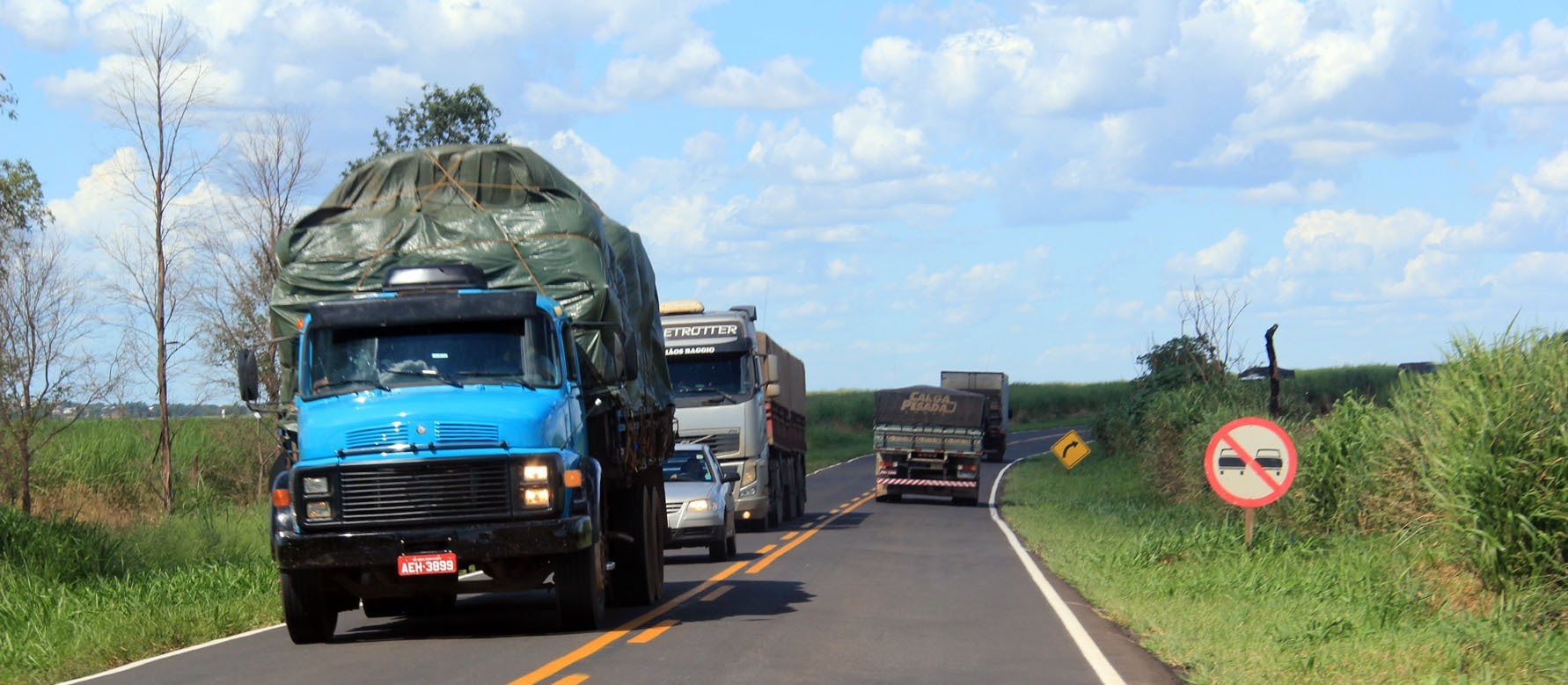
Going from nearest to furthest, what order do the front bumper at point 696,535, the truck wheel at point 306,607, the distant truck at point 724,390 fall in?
the truck wheel at point 306,607 → the front bumper at point 696,535 → the distant truck at point 724,390

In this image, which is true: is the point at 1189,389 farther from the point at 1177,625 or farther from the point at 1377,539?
the point at 1177,625

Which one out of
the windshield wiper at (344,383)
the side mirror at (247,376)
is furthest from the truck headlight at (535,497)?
the side mirror at (247,376)

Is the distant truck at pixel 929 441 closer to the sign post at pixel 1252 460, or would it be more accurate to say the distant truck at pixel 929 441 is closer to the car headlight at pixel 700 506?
the car headlight at pixel 700 506

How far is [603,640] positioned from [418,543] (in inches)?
60.0

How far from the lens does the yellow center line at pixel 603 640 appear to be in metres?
9.71

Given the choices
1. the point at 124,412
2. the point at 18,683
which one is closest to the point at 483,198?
the point at 18,683

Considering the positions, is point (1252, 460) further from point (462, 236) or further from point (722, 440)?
point (722, 440)

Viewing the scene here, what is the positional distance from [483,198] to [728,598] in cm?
455

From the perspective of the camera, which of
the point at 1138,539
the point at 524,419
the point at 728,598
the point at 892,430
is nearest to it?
the point at 524,419

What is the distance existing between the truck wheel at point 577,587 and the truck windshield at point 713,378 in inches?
601

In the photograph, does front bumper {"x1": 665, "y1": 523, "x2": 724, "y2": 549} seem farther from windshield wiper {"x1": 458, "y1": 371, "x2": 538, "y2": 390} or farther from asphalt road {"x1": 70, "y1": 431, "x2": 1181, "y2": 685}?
windshield wiper {"x1": 458, "y1": 371, "x2": 538, "y2": 390}

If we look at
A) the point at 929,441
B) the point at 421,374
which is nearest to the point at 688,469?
the point at 421,374

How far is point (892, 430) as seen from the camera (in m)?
39.8

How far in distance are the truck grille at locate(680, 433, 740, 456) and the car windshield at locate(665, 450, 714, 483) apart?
513cm
